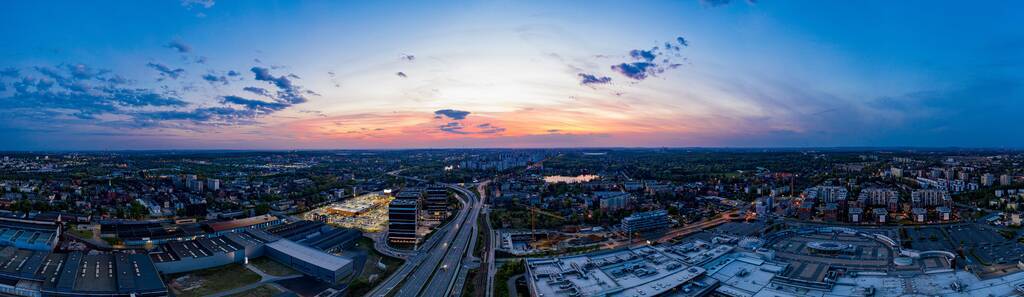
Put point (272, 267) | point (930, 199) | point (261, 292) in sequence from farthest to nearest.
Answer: point (930, 199)
point (272, 267)
point (261, 292)

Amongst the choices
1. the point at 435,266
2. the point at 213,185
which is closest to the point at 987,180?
the point at 435,266

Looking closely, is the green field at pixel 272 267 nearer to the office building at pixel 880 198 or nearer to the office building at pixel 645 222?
the office building at pixel 645 222

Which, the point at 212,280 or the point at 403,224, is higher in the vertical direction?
the point at 403,224

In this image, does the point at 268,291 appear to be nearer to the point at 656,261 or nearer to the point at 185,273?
the point at 185,273

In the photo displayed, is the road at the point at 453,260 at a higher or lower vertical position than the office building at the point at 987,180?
lower

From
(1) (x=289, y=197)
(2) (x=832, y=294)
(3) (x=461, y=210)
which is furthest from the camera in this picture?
(1) (x=289, y=197)

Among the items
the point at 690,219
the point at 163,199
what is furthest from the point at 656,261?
the point at 163,199

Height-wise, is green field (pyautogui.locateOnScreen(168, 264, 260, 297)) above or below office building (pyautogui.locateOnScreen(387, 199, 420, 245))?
below

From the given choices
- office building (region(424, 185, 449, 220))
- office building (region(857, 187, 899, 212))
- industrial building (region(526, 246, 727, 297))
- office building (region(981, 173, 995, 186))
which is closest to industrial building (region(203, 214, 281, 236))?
office building (region(424, 185, 449, 220))

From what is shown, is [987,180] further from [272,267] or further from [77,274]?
[77,274]

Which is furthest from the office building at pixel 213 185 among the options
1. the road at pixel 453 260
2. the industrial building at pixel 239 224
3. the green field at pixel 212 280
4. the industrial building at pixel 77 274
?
the green field at pixel 212 280

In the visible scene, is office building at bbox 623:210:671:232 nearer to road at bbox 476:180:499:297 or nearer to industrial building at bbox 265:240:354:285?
road at bbox 476:180:499:297
